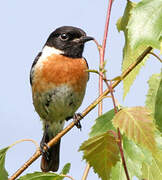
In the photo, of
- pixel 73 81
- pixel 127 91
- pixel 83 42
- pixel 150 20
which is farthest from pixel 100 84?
pixel 83 42

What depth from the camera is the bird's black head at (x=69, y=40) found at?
507 centimetres

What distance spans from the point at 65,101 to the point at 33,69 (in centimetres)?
60

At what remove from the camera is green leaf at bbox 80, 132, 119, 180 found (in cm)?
188

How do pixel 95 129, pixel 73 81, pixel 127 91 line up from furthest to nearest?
pixel 73 81 → pixel 127 91 → pixel 95 129

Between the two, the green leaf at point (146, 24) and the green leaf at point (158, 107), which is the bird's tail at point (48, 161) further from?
the green leaf at point (146, 24)

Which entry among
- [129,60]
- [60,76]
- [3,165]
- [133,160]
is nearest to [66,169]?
[3,165]

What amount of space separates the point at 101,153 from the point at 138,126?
30cm

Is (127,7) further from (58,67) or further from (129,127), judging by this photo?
(58,67)

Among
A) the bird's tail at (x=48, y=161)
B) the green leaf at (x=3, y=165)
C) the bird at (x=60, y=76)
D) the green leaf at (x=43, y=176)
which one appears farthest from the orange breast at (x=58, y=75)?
the green leaf at (x=43, y=176)

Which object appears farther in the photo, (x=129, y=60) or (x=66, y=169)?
(x=66, y=169)

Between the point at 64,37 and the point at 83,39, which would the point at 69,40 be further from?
the point at 83,39

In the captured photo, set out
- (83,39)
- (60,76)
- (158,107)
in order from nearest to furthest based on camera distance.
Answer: (158,107)
(60,76)
(83,39)

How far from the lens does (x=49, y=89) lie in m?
4.85

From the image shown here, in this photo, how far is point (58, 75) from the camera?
4.84 m
